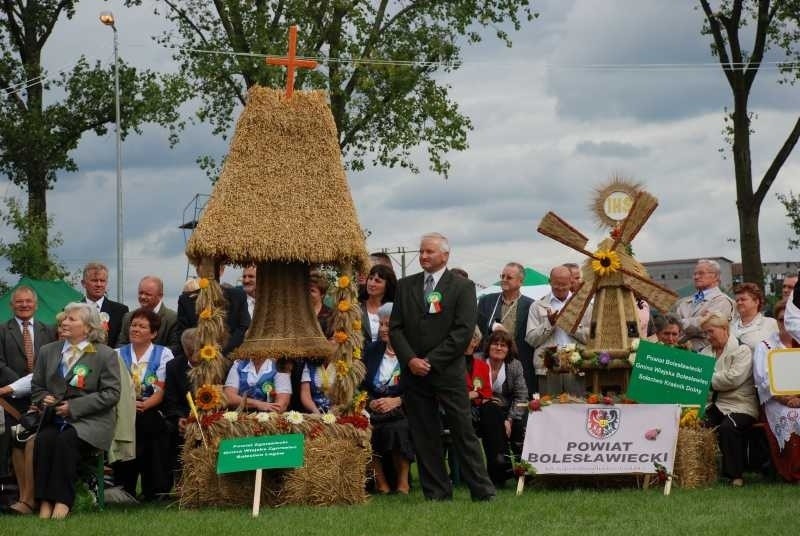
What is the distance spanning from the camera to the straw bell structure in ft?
35.7

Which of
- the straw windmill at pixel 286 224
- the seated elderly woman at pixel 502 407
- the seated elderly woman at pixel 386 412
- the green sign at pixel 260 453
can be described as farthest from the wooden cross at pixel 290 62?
the seated elderly woman at pixel 502 407

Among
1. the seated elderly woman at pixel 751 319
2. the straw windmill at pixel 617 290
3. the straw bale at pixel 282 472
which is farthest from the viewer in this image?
the seated elderly woman at pixel 751 319

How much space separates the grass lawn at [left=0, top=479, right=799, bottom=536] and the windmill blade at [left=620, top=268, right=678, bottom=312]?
1.96 metres

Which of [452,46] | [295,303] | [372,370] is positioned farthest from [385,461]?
[452,46]

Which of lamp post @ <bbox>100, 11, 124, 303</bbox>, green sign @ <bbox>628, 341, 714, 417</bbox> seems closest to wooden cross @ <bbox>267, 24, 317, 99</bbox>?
green sign @ <bbox>628, 341, 714, 417</bbox>

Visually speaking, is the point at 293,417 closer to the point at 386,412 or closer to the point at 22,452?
the point at 386,412

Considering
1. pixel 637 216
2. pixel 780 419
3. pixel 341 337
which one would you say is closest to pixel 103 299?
pixel 341 337

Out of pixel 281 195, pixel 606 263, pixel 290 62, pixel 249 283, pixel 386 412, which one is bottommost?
pixel 386 412

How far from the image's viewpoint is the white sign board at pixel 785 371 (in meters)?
8.83

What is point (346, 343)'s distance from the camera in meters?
11.3

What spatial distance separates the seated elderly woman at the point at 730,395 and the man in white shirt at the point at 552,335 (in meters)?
1.24

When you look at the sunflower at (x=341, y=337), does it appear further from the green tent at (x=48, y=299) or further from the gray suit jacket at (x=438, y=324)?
the green tent at (x=48, y=299)

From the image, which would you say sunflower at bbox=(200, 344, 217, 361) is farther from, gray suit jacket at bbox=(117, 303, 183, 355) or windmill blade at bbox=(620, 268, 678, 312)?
windmill blade at bbox=(620, 268, 678, 312)

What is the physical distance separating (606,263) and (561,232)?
75 cm
